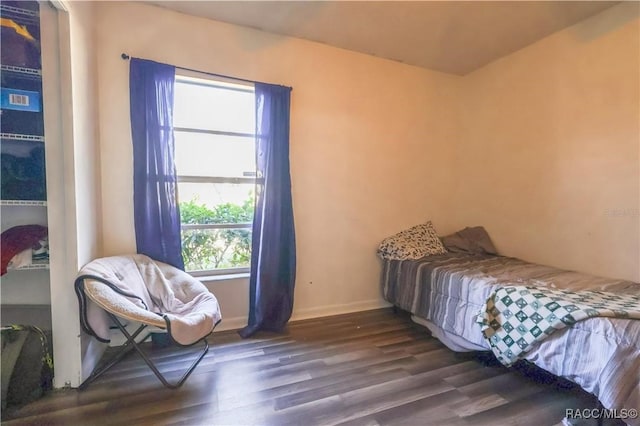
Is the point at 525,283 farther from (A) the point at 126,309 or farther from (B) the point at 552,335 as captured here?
(A) the point at 126,309

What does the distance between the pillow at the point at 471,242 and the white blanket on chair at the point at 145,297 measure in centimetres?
243

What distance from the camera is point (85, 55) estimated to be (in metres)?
1.92

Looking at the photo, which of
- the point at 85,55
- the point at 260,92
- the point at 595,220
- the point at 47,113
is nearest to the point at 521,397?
the point at 595,220

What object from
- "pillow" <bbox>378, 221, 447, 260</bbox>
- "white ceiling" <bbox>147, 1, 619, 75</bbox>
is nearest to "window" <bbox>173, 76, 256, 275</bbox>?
"white ceiling" <bbox>147, 1, 619, 75</bbox>

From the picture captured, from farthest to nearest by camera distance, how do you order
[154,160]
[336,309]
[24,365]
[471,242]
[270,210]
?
[471,242], [336,309], [270,210], [154,160], [24,365]

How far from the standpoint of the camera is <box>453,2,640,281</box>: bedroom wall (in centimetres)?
219

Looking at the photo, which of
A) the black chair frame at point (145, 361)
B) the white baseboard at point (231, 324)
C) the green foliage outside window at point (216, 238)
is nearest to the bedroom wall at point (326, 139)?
the white baseboard at point (231, 324)

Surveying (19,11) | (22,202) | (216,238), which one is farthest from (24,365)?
(19,11)

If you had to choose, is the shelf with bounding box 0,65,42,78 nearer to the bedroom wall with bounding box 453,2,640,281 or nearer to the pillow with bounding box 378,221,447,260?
the pillow with bounding box 378,221,447,260

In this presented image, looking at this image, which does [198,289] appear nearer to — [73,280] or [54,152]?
[73,280]

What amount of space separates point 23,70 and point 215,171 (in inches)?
49.8

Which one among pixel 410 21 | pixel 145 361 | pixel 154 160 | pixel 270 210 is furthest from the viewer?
pixel 270 210

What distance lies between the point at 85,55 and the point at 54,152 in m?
0.73

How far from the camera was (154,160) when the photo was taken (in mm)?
2225
